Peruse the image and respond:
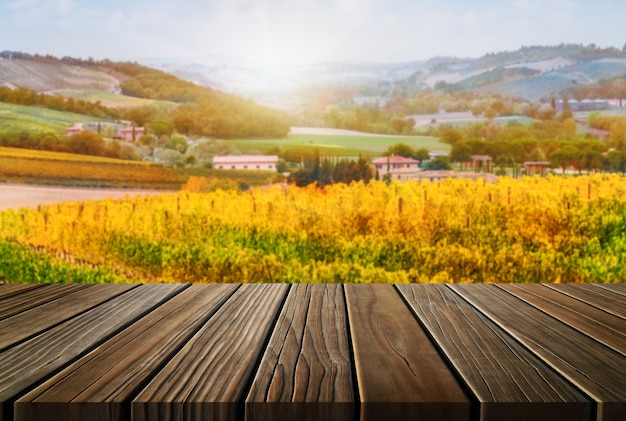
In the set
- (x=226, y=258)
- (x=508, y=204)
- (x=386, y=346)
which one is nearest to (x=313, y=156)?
(x=226, y=258)

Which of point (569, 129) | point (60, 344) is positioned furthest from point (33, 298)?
point (569, 129)

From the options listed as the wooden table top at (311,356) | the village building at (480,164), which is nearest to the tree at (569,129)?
the village building at (480,164)

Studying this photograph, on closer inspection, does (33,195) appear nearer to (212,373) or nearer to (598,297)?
(212,373)

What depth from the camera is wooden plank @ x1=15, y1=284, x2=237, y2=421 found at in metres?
1.19

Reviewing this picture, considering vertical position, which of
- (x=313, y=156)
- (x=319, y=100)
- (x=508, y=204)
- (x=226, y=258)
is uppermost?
(x=319, y=100)

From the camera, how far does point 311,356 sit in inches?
59.8

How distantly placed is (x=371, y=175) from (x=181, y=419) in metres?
3.03

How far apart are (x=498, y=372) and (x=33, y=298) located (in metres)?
1.71

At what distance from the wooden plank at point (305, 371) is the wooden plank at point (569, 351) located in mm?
462

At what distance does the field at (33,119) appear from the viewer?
4.12 metres

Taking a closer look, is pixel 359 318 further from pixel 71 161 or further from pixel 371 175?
pixel 71 161

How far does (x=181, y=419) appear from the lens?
3.92 ft

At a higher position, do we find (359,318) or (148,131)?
(148,131)

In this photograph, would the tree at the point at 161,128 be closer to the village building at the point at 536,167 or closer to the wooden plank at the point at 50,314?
the wooden plank at the point at 50,314
